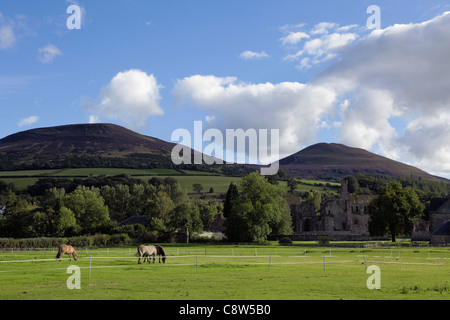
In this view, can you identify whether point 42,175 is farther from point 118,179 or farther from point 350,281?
point 350,281

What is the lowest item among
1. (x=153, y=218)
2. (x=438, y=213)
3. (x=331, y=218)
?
(x=331, y=218)

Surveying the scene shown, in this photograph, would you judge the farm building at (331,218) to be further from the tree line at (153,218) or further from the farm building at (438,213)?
the tree line at (153,218)

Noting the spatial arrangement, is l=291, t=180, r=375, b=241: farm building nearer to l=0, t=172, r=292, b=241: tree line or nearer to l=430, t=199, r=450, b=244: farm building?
l=430, t=199, r=450, b=244: farm building

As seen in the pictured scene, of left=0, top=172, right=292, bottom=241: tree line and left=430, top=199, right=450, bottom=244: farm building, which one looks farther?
left=430, top=199, right=450, bottom=244: farm building

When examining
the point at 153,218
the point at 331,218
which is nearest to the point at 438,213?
the point at 331,218

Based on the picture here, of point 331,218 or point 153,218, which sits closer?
point 153,218

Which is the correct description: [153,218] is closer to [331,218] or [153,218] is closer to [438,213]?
[331,218]

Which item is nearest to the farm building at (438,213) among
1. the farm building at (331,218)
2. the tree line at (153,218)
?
the farm building at (331,218)

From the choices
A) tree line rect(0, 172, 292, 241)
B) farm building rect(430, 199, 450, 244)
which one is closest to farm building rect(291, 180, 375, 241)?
farm building rect(430, 199, 450, 244)

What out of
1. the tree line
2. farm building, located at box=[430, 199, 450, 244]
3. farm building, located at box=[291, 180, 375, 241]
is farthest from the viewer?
farm building, located at box=[291, 180, 375, 241]

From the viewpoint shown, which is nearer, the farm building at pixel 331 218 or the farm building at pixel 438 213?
the farm building at pixel 438 213

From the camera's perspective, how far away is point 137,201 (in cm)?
13050

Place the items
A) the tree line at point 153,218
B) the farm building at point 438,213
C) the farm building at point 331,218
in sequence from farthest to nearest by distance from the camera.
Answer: the farm building at point 331,218 → the farm building at point 438,213 → the tree line at point 153,218

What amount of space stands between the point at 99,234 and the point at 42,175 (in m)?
110
